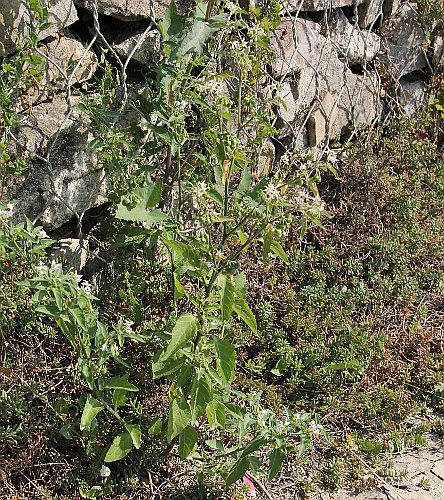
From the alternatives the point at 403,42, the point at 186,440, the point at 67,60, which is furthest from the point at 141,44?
the point at 403,42

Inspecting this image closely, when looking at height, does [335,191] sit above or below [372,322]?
above

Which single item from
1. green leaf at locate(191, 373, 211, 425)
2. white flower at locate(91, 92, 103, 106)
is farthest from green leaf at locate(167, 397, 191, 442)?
white flower at locate(91, 92, 103, 106)

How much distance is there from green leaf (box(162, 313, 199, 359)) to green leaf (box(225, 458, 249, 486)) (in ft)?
1.90

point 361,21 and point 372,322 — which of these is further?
point 361,21

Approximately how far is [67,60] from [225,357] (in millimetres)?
1678

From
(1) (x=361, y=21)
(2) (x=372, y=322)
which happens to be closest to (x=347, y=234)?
(2) (x=372, y=322)

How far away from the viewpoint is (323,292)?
10.9 feet

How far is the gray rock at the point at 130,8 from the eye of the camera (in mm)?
2658

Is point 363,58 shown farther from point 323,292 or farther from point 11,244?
point 11,244

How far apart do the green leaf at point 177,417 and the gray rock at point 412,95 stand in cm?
365

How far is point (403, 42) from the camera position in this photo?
4.64 m

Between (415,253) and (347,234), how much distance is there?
50cm

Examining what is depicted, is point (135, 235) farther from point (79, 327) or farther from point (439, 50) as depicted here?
point (439, 50)

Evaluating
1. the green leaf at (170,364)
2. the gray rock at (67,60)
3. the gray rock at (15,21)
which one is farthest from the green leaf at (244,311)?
the gray rock at (15,21)
